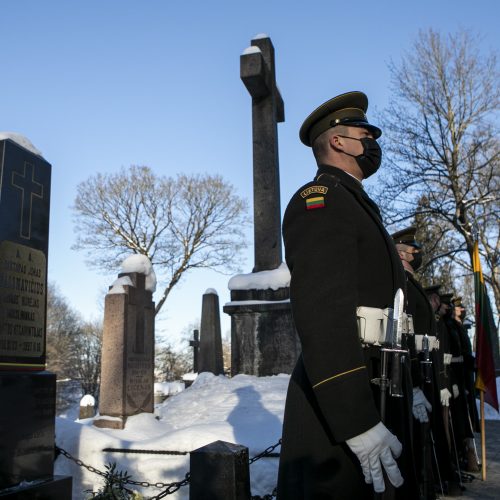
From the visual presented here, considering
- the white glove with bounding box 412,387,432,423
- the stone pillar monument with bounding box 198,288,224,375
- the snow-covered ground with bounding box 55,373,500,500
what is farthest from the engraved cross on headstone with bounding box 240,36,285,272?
the stone pillar monument with bounding box 198,288,224,375

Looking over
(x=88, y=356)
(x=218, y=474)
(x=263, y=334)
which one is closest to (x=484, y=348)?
(x=263, y=334)

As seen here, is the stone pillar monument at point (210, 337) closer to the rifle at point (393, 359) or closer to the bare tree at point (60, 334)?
the rifle at point (393, 359)

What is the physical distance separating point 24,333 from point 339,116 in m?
3.15

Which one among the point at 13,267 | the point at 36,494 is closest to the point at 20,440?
the point at 36,494

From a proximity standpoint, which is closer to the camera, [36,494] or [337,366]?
[337,366]

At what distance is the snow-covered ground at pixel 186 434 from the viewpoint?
5998mm

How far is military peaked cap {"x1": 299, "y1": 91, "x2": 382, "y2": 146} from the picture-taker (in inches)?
109

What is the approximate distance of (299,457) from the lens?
2293mm

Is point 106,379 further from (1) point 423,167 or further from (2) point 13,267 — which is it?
(1) point 423,167

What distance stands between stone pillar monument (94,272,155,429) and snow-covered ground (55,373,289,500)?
31 cm

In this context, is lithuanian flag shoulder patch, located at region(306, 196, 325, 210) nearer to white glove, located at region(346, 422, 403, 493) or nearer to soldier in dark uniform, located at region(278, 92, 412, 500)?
soldier in dark uniform, located at region(278, 92, 412, 500)

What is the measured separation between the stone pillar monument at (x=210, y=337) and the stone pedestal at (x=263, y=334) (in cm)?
639

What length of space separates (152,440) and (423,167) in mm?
17724

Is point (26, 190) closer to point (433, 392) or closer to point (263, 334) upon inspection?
point (433, 392)
